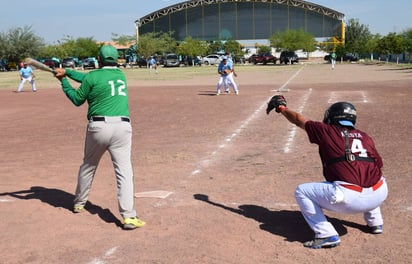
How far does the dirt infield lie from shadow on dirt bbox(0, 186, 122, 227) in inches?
0.9

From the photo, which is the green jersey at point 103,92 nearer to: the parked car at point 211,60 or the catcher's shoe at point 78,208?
the catcher's shoe at point 78,208

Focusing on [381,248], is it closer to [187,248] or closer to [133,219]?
[187,248]

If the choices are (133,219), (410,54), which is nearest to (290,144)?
(133,219)

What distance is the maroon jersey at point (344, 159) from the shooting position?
4715mm

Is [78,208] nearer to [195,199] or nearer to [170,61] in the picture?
[195,199]

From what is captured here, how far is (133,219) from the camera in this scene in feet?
17.7

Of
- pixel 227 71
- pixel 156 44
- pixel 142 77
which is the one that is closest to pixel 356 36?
pixel 156 44

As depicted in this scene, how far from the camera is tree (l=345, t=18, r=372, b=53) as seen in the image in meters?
82.4

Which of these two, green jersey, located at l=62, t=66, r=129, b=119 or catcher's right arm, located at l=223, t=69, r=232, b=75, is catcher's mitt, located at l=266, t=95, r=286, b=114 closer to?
green jersey, located at l=62, t=66, r=129, b=119

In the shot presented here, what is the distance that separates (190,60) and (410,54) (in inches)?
1335

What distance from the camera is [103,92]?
5438mm

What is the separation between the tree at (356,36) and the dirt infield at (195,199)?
72.9 meters

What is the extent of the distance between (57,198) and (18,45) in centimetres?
8298

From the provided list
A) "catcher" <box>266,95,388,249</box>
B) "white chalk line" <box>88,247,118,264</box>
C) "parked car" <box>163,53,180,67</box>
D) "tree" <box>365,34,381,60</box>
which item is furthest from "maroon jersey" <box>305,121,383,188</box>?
"tree" <box>365,34,381,60</box>
